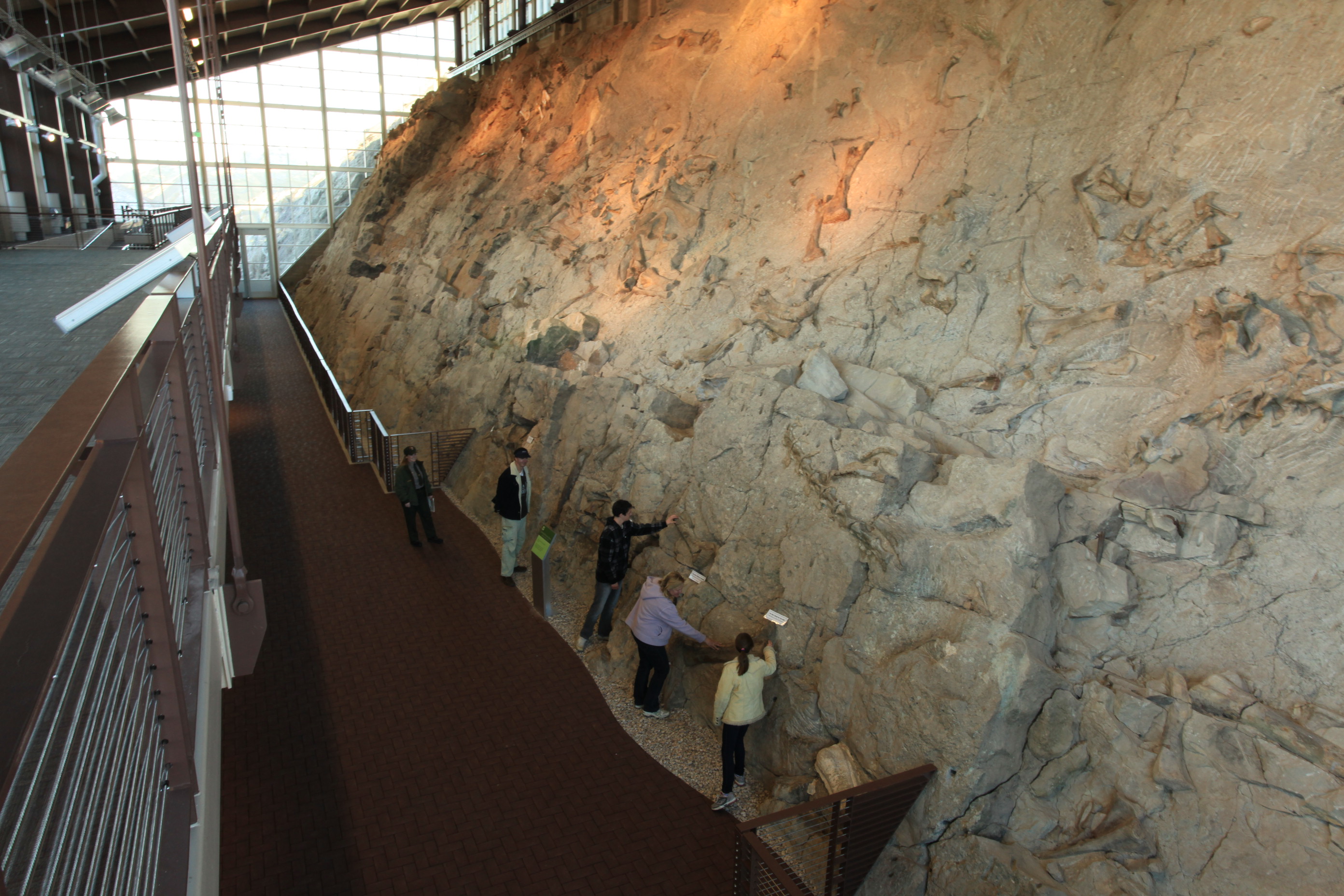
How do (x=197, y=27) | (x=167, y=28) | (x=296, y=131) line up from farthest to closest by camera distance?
(x=296, y=131) → (x=167, y=28) → (x=197, y=27)

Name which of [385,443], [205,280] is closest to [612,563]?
[205,280]

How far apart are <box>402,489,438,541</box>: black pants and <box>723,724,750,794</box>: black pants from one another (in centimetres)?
514

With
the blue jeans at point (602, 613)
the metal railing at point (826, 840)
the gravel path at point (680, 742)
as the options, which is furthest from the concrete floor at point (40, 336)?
the gravel path at point (680, 742)

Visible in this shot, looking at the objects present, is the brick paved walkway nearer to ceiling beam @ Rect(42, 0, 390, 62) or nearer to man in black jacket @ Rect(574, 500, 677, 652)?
man in black jacket @ Rect(574, 500, 677, 652)

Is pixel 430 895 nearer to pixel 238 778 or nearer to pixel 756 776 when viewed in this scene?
pixel 238 778

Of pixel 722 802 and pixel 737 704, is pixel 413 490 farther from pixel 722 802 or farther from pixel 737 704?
pixel 722 802

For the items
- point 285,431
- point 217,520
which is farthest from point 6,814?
point 285,431

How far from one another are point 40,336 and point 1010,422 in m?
6.73

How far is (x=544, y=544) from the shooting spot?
8375mm

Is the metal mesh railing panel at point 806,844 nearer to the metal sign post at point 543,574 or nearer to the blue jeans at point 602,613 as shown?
→ the blue jeans at point 602,613

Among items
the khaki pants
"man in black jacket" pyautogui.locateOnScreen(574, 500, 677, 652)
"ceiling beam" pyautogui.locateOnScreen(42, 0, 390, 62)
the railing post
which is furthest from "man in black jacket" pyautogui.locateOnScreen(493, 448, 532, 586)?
"ceiling beam" pyautogui.locateOnScreen(42, 0, 390, 62)

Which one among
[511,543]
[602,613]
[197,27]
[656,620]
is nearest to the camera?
[656,620]

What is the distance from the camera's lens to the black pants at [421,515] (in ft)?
31.8

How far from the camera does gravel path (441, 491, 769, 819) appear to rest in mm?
6383
